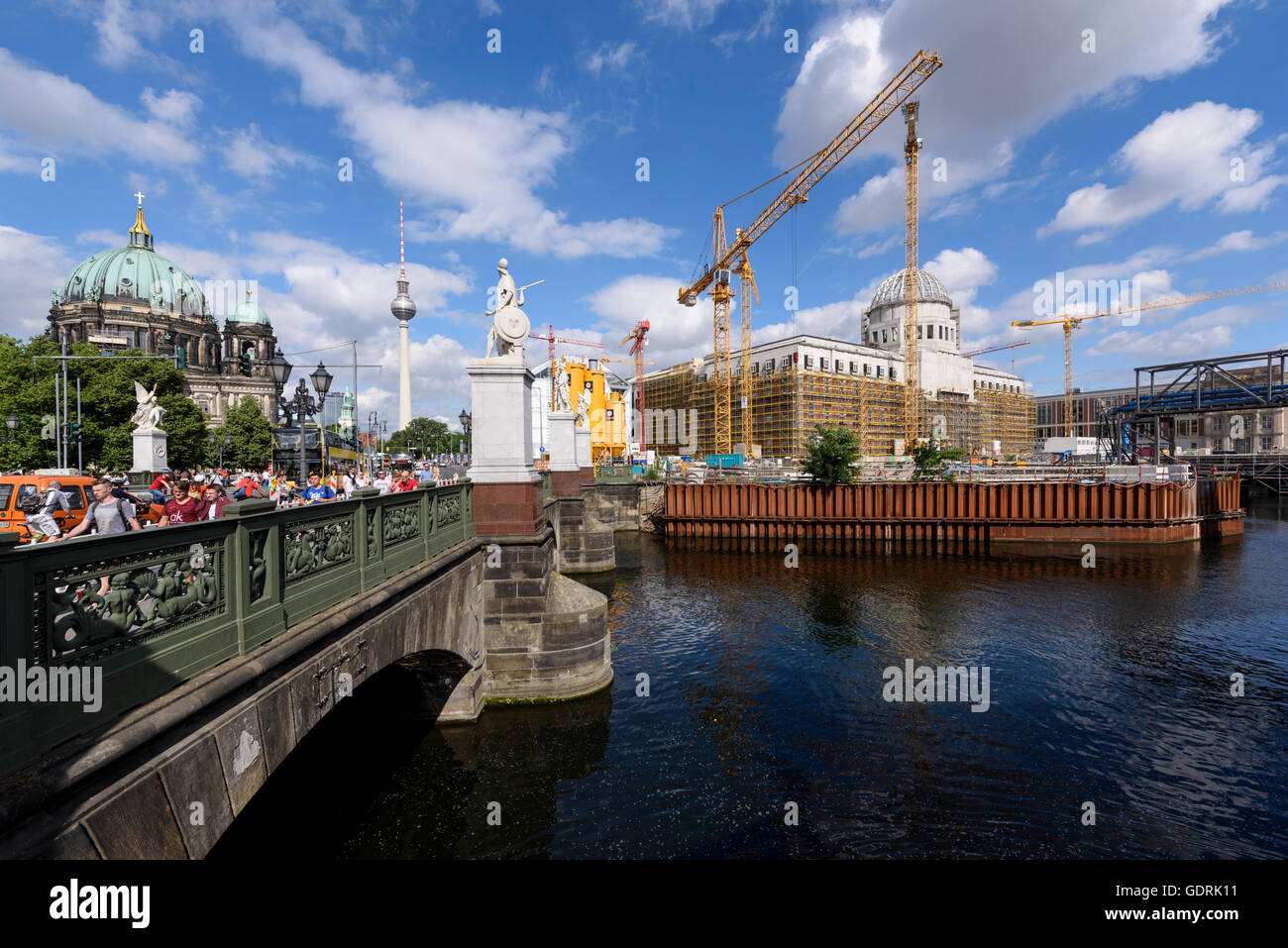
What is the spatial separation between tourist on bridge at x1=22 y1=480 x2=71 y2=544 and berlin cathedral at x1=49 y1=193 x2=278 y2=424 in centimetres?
7796

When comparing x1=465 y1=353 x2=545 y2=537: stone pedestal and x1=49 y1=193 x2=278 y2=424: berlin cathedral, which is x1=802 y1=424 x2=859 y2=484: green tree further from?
x1=49 y1=193 x2=278 y2=424: berlin cathedral

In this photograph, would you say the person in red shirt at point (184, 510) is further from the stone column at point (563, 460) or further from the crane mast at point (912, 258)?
the crane mast at point (912, 258)

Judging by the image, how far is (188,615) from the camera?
13.4ft

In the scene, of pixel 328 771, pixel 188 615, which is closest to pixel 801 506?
pixel 328 771

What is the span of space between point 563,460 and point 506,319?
13245mm

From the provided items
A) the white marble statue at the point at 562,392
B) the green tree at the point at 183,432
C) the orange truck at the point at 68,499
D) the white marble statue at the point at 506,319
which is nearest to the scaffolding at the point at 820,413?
A: the white marble statue at the point at 562,392

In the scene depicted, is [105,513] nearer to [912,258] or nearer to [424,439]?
[912,258]

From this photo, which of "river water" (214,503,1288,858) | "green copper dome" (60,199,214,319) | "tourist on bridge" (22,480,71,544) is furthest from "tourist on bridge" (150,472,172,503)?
"green copper dome" (60,199,214,319)

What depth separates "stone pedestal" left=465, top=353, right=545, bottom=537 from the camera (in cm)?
1117

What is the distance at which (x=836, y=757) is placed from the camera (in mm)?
9930

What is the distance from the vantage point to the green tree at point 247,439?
65.6m

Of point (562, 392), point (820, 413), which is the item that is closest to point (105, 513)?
point (562, 392)

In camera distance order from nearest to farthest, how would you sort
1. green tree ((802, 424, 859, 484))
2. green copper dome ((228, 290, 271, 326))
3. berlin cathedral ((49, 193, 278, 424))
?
green tree ((802, 424, 859, 484))
berlin cathedral ((49, 193, 278, 424))
green copper dome ((228, 290, 271, 326))

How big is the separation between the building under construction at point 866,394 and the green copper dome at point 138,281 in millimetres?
76220
